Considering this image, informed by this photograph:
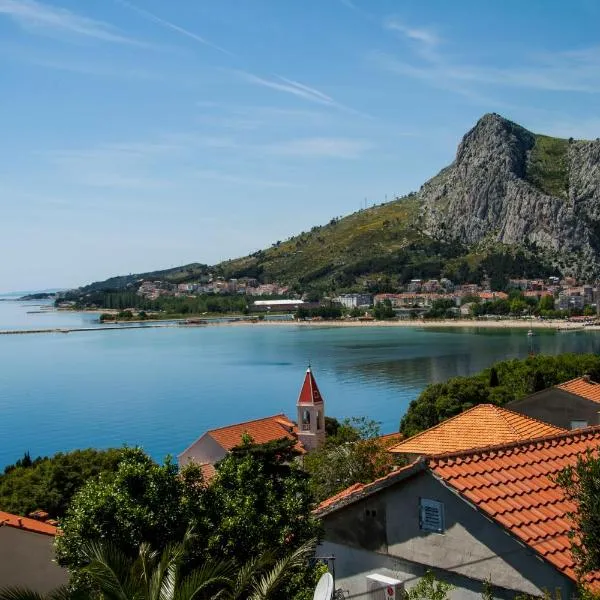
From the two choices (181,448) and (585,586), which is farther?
(181,448)

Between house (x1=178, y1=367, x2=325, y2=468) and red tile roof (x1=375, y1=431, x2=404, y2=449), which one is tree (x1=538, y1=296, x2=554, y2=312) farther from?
red tile roof (x1=375, y1=431, x2=404, y2=449)

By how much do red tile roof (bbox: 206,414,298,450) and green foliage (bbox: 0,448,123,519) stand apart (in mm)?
3879

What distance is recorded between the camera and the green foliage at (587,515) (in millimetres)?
5648

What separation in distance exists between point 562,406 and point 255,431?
39.8ft

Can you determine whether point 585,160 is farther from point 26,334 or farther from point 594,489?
point 594,489

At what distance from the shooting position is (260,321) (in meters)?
179

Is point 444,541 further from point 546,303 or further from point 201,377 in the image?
point 546,303

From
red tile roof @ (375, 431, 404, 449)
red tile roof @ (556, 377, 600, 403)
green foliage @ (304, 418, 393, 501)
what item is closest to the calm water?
red tile roof @ (375, 431, 404, 449)

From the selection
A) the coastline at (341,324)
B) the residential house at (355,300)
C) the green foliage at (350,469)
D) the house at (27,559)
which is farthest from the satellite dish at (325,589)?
the residential house at (355,300)

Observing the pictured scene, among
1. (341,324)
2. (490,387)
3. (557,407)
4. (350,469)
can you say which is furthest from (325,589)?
(341,324)

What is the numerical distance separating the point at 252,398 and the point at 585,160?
15961 cm

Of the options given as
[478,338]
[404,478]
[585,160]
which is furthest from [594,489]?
[585,160]

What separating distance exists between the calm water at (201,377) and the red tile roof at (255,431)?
13424 mm

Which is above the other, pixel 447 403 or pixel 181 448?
pixel 447 403
